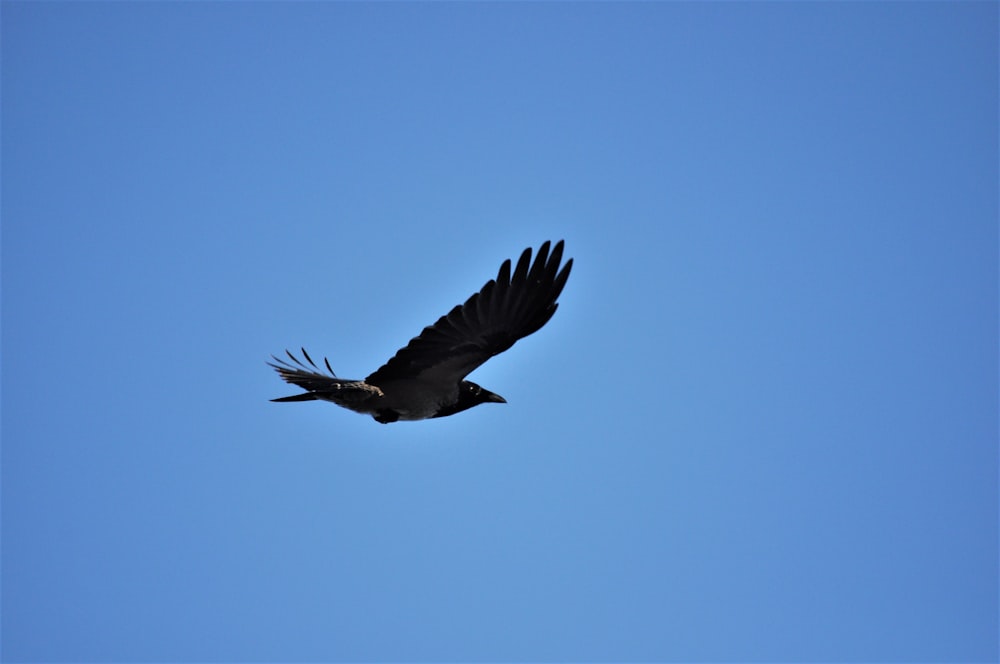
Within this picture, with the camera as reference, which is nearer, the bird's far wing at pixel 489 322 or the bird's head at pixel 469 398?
the bird's far wing at pixel 489 322

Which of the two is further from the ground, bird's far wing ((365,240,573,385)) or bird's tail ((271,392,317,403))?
bird's far wing ((365,240,573,385))

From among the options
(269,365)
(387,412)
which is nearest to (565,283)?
(387,412)

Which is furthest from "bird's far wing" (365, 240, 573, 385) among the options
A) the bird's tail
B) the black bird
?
the bird's tail

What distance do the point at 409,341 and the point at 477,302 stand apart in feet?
3.66

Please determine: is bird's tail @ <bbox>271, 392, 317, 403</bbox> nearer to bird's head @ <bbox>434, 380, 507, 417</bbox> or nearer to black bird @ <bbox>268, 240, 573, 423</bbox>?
black bird @ <bbox>268, 240, 573, 423</bbox>

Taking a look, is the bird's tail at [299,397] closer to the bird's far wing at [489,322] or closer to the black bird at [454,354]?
the black bird at [454,354]

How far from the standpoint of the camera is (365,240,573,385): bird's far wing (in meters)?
12.6

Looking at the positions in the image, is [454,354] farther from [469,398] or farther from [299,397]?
[299,397]

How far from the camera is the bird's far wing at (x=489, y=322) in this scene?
12641mm

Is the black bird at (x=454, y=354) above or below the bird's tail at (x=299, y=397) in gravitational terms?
above

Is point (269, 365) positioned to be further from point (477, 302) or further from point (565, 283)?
point (565, 283)

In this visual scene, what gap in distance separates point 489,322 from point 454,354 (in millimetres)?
800

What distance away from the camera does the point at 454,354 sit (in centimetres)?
1347

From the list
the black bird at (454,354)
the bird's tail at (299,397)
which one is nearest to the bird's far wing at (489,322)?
the black bird at (454,354)
